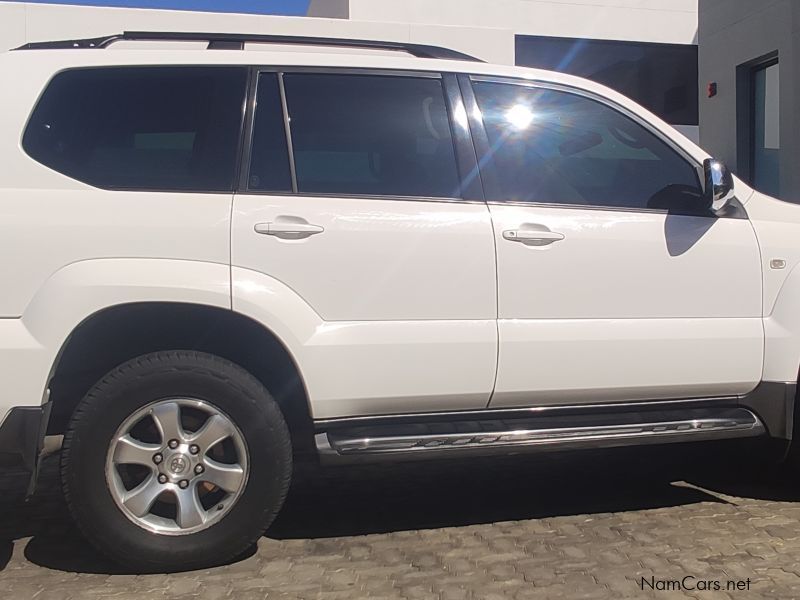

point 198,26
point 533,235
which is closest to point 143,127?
point 533,235

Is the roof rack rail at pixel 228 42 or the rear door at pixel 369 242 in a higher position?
the roof rack rail at pixel 228 42

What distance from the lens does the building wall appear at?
966 cm

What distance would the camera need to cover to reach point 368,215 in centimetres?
325

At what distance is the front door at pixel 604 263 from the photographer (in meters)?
3.36

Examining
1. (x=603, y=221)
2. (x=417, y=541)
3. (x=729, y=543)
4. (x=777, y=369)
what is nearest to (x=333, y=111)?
(x=603, y=221)

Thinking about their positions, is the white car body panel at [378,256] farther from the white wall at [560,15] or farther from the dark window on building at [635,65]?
the dark window on building at [635,65]

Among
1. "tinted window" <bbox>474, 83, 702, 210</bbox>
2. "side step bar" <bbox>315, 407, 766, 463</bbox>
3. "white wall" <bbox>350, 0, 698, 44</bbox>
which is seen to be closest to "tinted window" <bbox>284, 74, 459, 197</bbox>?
"tinted window" <bbox>474, 83, 702, 210</bbox>

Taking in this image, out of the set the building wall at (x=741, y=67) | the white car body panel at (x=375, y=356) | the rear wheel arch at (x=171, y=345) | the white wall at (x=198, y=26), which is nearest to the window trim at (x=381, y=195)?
the white car body panel at (x=375, y=356)

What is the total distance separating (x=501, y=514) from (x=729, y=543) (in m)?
1.01

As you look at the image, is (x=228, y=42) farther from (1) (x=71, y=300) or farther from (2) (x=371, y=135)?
(1) (x=71, y=300)

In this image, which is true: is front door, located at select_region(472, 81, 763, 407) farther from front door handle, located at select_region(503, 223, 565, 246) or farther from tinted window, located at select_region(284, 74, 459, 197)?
tinted window, located at select_region(284, 74, 459, 197)

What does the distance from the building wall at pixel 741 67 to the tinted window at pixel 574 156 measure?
6.74 m

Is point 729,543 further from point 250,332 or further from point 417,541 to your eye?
point 250,332

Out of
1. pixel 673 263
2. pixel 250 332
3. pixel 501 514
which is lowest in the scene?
pixel 501 514
